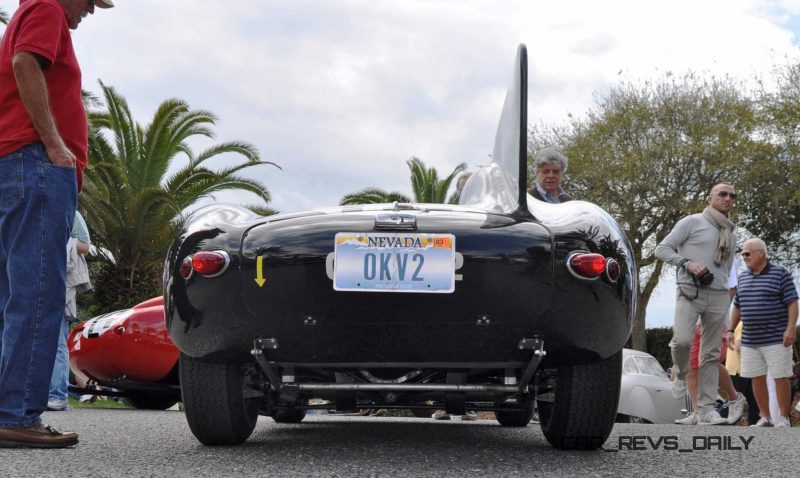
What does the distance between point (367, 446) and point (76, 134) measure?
1754mm

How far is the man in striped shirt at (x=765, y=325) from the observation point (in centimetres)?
779

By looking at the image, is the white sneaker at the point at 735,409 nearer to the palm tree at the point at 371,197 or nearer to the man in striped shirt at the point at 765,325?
the man in striped shirt at the point at 765,325

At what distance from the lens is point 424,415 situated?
31.4 feet

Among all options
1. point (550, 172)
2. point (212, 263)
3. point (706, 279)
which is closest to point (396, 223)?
point (212, 263)

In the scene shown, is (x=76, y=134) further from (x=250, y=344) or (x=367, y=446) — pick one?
(x=367, y=446)

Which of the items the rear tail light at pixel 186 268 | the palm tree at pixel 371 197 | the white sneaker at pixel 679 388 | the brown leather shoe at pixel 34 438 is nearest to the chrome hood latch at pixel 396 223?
the rear tail light at pixel 186 268

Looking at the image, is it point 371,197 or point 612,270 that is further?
point 371,197

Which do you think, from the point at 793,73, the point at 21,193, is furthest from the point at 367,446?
the point at 793,73

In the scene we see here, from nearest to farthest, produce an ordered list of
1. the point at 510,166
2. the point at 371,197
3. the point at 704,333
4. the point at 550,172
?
the point at 510,166, the point at 550,172, the point at 704,333, the point at 371,197

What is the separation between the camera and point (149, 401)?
312 inches

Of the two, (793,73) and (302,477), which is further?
(793,73)

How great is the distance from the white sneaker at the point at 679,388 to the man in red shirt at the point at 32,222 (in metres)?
5.56

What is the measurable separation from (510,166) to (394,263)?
33.2 inches

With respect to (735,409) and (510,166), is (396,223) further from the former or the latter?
(735,409)
